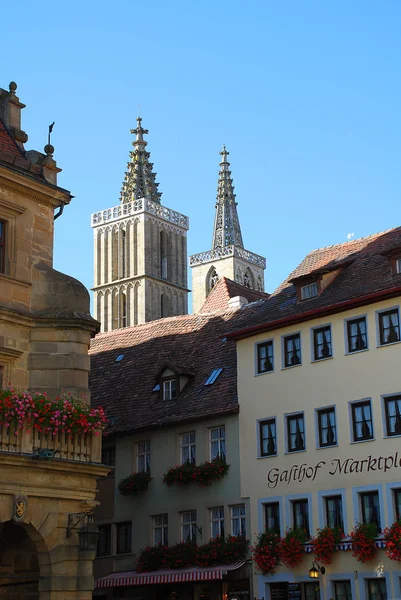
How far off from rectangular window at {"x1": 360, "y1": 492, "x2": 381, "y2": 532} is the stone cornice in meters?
12.0

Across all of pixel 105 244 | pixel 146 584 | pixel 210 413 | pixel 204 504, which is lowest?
pixel 146 584

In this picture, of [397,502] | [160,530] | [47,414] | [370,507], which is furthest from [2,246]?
[160,530]

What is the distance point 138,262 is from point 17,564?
8535 cm

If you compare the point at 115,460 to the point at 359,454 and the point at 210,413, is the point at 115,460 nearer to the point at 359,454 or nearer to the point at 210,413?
the point at 210,413

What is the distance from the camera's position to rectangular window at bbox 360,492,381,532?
30252 mm

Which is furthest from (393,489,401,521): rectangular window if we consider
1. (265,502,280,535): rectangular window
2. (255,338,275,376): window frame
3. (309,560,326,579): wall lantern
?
(255,338,275,376): window frame

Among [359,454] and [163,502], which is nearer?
[359,454]

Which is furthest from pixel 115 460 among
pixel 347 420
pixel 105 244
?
pixel 105 244

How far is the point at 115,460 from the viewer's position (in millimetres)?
37625

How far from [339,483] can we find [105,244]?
83758 millimetres

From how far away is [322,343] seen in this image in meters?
33.0

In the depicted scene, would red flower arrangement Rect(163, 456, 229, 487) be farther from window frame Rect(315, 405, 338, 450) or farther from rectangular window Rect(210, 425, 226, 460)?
window frame Rect(315, 405, 338, 450)

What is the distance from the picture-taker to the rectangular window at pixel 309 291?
34.8 m

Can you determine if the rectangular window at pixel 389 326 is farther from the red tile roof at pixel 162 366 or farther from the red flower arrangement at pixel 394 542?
the red tile roof at pixel 162 366
